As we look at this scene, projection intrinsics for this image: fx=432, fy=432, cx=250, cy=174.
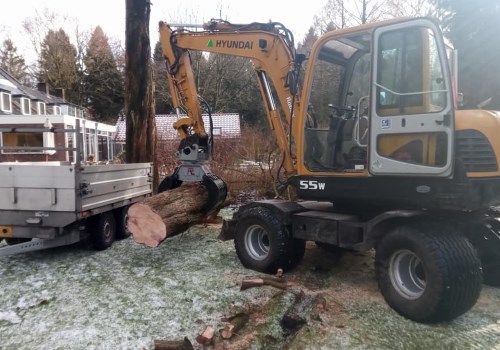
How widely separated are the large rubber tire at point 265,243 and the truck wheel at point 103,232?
6.96ft

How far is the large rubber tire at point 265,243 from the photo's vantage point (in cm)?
533

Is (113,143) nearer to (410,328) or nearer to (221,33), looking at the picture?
(221,33)

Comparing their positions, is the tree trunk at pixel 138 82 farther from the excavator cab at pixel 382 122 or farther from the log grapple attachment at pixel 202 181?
the excavator cab at pixel 382 122

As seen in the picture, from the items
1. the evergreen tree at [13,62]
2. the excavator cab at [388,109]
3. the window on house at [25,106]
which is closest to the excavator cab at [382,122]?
the excavator cab at [388,109]

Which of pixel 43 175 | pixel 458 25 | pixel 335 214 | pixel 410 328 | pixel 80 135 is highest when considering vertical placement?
pixel 458 25

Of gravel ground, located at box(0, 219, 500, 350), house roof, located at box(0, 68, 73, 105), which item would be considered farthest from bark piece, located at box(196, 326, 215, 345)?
house roof, located at box(0, 68, 73, 105)

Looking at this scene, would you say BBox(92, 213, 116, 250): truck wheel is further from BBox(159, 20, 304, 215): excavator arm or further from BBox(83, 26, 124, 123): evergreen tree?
BBox(83, 26, 124, 123): evergreen tree

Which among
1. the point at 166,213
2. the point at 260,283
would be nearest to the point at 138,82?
the point at 166,213

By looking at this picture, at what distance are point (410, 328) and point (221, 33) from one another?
15.8ft

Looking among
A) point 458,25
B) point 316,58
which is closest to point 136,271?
point 316,58

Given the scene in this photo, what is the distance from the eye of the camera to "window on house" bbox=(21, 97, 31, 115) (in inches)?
1210

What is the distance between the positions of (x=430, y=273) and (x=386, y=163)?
1194mm

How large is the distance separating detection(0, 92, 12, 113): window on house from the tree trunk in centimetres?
2312

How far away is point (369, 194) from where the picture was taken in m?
4.70
